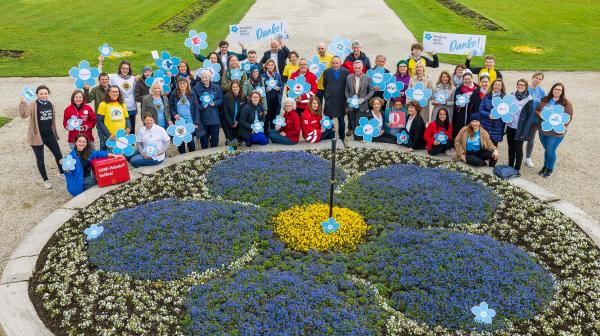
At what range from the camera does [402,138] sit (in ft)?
37.8

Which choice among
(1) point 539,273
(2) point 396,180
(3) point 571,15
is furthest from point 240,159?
(3) point 571,15

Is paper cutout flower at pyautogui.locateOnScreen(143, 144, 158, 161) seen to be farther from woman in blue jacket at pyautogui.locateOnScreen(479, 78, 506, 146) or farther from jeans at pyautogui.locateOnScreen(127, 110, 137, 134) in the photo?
woman in blue jacket at pyautogui.locateOnScreen(479, 78, 506, 146)

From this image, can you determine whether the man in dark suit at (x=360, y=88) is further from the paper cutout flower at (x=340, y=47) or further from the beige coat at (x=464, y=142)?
the beige coat at (x=464, y=142)

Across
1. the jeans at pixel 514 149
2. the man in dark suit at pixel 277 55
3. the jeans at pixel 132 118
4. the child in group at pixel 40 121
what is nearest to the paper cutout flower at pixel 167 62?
the jeans at pixel 132 118

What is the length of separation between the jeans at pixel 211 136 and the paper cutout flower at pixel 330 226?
4646 mm

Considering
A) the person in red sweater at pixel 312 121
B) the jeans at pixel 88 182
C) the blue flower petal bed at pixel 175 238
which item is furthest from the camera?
the person in red sweater at pixel 312 121

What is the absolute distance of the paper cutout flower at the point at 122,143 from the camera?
33.4ft

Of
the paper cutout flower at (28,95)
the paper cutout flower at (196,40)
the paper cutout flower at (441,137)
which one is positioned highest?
the paper cutout flower at (196,40)

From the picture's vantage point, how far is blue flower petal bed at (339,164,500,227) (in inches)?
337

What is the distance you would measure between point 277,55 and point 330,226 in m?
7.22

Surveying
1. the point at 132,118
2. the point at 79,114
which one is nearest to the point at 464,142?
the point at 132,118

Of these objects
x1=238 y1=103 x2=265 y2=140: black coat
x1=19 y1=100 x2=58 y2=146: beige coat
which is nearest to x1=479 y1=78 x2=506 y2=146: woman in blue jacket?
x1=238 y1=103 x2=265 y2=140: black coat

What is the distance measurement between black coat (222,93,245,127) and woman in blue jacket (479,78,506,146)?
201 inches

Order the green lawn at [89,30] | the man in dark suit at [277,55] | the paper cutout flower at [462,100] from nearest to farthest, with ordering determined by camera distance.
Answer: the paper cutout flower at [462,100], the man in dark suit at [277,55], the green lawn at [89,30]
